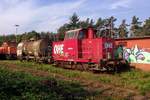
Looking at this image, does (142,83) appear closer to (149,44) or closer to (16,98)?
(149,44)

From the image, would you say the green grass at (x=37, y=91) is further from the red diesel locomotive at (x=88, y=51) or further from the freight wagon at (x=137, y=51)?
the freight wagon at (x=137, y=51)

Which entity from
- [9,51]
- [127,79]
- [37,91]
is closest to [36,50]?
[9,51]

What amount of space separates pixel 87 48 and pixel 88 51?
26cm

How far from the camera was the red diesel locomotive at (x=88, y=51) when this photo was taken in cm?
2609

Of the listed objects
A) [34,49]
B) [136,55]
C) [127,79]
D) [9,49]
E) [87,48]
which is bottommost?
[127,79]

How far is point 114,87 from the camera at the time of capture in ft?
62.4

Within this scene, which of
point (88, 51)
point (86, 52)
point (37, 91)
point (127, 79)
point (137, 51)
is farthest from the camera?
point (137, 51)

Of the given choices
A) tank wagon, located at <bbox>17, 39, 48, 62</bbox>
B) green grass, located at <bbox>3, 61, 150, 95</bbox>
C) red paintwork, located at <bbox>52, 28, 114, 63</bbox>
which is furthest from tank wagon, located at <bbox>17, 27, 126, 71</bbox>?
tank wagon, located at <bbox>17, 39, 48, 62</bbox>

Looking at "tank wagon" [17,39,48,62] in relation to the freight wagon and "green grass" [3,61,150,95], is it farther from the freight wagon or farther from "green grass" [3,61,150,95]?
the freight wagon

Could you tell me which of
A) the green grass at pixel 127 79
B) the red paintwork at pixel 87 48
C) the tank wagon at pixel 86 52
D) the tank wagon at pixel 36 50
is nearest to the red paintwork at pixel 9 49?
the tank wagon at pixel 36 50

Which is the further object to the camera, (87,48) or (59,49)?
(59,49)

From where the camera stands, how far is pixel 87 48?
89.8 feet

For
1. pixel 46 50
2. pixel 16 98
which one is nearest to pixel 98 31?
pixel 46 50

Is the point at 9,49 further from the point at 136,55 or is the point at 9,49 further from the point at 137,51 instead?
the point at 137,51
